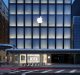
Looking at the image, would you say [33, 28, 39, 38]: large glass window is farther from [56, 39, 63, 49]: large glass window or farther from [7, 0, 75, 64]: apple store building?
[56, 39, 63, 49]: large glass window

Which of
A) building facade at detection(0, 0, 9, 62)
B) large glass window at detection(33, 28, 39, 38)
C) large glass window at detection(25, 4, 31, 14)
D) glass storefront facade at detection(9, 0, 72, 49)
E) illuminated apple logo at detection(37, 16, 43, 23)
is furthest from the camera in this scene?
building facade at detection(0, 0, 9, 62)

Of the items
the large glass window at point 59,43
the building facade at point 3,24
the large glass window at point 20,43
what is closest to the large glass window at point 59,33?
the large glass window at point 59,43

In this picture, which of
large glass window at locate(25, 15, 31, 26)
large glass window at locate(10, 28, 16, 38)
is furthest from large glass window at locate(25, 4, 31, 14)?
large glass window at locate(10, 28, 16, 38)

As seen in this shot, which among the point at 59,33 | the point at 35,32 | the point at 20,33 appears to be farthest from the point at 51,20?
the point at 20,33

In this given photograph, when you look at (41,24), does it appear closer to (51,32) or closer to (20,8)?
(51,32)

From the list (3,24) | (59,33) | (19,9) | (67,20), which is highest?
(19,9)

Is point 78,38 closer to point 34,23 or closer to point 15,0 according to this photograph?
point 34,23

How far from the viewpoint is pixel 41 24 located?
109 m

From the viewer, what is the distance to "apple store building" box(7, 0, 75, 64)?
4277 inches

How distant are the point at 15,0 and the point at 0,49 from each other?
17.9 m

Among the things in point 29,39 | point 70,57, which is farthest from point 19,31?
point 70,57

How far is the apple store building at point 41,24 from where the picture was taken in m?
109

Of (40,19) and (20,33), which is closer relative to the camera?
(40,19)

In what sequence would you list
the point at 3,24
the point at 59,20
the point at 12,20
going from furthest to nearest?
the point at 3,24, the point at 59,20, the point at 12,20
